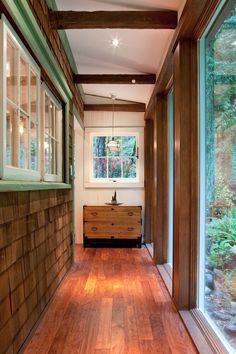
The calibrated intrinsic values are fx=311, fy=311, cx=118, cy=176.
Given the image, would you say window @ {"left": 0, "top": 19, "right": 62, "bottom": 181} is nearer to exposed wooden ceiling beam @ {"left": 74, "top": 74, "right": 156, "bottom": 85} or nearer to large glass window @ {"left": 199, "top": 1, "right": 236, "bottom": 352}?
large glass window @ {"left": 199, "top": 1, "right": 236, "bottom": 352}

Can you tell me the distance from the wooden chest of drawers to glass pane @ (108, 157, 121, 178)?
0.73m

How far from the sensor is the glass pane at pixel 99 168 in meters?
5.86

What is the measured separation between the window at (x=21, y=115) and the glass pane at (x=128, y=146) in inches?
114

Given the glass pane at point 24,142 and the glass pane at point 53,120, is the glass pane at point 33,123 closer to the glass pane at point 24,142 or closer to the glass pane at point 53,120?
the glass pane at point 24,142

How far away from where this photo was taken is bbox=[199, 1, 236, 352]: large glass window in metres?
1.78

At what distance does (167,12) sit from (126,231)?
3.61m

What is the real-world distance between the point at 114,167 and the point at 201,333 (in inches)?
157

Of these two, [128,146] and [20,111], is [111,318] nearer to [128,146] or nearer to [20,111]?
[20,111]

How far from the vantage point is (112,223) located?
537 centimetres

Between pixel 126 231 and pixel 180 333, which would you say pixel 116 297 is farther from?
pixel 126 231

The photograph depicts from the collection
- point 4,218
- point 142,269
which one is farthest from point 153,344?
point 142,269

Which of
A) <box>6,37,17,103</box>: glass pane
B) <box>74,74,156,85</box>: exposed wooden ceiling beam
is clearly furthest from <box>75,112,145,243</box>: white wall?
<box>6,37,17,103</box>: glass pane

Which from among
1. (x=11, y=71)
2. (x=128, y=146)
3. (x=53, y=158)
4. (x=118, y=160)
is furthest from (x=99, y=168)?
(x=11, y=71)

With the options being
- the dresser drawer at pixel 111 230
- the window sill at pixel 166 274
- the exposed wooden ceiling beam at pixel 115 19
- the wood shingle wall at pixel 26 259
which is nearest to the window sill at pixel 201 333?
the window sill at pixel 166 274
